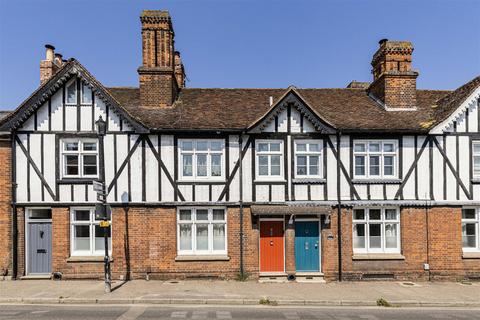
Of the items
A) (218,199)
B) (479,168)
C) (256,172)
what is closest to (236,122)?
(256,172)

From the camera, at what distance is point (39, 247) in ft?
46.0

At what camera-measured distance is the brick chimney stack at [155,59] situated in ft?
51.2

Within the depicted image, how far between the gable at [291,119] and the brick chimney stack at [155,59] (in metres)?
4.50

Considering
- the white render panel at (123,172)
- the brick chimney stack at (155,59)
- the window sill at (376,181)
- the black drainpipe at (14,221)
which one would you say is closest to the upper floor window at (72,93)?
the white render panel at (123,172)

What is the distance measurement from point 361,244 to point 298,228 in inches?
105

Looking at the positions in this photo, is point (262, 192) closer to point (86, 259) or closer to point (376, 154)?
point (376, 154)

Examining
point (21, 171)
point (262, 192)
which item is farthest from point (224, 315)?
point (21, 171)

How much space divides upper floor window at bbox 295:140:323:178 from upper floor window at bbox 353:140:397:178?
4.91 ft

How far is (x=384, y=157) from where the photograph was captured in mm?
14648

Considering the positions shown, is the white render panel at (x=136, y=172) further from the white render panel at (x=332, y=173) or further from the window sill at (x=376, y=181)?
the window sill at (x=376, y=181)

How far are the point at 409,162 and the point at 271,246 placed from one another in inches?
257

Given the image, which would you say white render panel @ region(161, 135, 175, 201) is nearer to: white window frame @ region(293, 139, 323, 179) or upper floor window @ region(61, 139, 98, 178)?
upper floor window @ region(61, 139, 98, 178)

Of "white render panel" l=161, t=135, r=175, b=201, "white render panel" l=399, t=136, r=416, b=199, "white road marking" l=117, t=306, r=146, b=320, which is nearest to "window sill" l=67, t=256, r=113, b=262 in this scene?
"white render panel" l=161, t=135, r=175, b=201

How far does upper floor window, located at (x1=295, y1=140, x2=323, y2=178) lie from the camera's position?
1450cm
